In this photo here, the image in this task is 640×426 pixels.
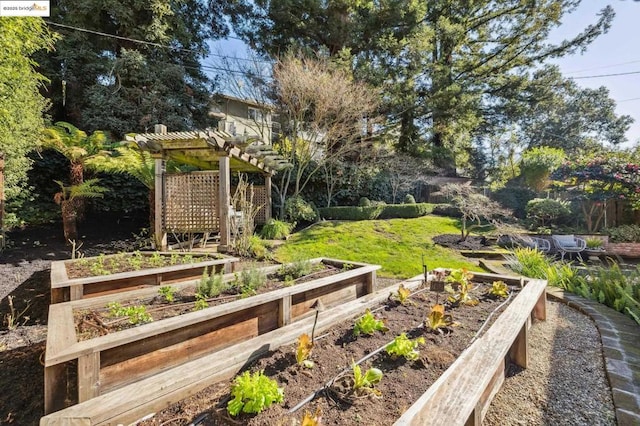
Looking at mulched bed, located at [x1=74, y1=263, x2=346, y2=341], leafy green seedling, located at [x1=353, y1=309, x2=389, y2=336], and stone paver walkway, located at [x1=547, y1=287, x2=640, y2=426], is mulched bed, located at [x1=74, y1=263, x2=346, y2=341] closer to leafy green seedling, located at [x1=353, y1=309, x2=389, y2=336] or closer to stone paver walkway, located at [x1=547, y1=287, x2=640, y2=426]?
leafy green seedling, located at [x1=353, y1=309, x2=389, y2=336]

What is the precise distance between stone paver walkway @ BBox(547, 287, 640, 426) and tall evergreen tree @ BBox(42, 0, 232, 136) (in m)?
11.0

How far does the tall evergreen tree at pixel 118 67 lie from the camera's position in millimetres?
8867

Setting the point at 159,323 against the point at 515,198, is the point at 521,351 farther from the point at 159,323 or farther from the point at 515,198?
the point at 515,198

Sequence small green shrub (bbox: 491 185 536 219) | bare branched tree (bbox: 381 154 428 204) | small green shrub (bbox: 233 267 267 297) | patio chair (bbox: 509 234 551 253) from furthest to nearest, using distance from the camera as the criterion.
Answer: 1. bare branched tree (bbox: 381 154 428 204)
2. small green shrub (bbox: 491 185 536 219)
3. patio chair (bbox: 509 234 551 253)
4. small green shrub (bbox: 233 267 267 297)

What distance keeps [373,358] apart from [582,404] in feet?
4.11

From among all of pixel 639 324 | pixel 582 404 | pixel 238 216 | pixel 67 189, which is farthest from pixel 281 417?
pixel 67 189

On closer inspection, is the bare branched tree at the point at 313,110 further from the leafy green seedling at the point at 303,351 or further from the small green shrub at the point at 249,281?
the leafy green seedling at the point at 303,351

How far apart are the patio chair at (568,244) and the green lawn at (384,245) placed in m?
2.27

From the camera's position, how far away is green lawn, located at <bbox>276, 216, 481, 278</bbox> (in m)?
5.77

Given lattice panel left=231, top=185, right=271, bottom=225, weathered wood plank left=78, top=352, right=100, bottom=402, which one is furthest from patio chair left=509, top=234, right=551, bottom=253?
weathered wood plank left=78, top=352, right=100, bottom=402

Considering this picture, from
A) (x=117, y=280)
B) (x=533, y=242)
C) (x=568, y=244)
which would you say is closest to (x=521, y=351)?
(x=117, y=280)

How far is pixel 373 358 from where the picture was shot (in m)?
1.62

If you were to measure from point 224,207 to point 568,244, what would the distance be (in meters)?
7.55

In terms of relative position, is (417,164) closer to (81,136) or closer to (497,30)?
(497,30)
